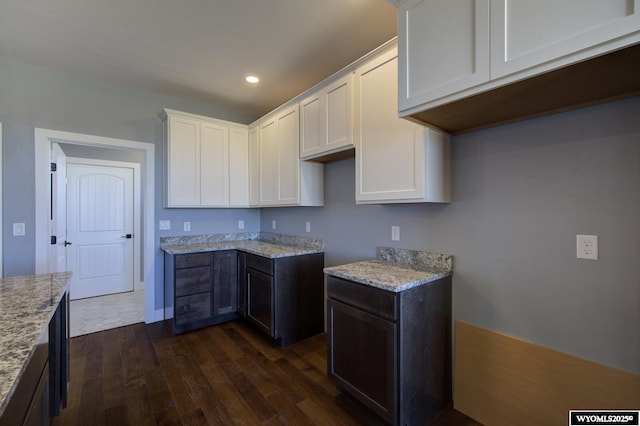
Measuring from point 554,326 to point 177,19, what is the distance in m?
3.08


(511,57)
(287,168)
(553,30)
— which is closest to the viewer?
(553,30)

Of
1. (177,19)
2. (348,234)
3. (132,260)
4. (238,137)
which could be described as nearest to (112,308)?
(132,260)

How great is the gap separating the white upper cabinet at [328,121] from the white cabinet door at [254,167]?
38.1 inches

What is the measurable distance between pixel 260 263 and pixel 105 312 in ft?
7.91

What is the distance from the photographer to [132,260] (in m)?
4.59

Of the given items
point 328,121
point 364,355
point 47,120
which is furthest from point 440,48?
point 47,120

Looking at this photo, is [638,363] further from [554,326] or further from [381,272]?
[381,272]

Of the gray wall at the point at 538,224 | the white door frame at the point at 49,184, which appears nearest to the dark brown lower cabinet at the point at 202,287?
the white door frame at the point at 49,184

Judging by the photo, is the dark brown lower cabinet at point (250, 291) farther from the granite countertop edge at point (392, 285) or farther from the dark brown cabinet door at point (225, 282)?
the granite countertop edge at point (392, 285)

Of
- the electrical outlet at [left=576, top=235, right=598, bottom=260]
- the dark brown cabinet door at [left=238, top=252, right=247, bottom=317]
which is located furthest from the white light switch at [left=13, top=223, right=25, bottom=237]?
the electrical outlet at [left=576, top=235, right=598, bottom=260]

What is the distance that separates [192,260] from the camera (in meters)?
3.02

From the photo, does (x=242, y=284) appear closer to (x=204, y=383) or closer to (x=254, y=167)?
(x=204, y=383)

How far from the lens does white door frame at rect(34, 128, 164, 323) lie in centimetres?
274

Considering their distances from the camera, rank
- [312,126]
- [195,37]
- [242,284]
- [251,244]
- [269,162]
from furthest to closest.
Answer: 1. [251,244]
2. [269,162]
3. [242,284]
4. [312,126]
5. [195,37]
